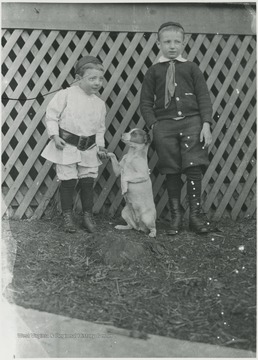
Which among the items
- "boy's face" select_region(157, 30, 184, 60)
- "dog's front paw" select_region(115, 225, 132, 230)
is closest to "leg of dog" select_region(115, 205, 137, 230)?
"dog's front paw" select_region(115, 225, 132, 230)

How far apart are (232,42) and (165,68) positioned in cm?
101

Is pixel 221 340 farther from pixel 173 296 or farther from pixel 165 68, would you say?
pixel 165 68

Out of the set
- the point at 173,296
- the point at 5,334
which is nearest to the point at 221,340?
the point at 173,296

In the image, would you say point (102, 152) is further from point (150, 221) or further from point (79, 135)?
point (150, 221)

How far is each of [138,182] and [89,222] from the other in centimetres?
61

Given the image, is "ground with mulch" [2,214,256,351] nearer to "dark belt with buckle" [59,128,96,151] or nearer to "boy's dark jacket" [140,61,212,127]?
"dark belt with buckle" [59,128,96,151]

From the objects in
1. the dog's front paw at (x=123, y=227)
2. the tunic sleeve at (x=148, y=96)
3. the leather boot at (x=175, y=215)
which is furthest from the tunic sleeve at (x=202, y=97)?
the dog's front paw at (x=123, y=227)

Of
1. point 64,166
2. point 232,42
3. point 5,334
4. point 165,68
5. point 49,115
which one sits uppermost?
point 232,42

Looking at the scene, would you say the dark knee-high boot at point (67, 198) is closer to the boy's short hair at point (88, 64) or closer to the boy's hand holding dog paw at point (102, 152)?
the boy's hand holding dog paw at point (102, 152)

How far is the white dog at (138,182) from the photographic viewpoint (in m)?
4.59

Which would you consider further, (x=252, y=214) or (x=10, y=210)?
(x=252, y=214)

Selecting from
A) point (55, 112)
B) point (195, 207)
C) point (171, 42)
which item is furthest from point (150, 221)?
point (171, 42)

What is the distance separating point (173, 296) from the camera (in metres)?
3.65

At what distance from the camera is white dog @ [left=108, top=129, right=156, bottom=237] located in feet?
15.1
